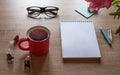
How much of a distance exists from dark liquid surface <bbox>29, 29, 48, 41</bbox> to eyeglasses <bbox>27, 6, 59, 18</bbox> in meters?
0.25

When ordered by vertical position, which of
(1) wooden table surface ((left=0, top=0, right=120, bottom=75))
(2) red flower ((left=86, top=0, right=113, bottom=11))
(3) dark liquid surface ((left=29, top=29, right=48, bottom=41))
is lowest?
(1) wooden table surface ((left=0, top=0, right=120, bottom=75))

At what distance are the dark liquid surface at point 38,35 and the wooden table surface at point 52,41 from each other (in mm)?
92

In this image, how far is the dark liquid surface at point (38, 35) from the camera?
94 cm

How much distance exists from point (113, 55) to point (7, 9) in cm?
62

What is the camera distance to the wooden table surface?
3.06 ft

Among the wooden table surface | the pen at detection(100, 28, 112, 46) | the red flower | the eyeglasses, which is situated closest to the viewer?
the red flower

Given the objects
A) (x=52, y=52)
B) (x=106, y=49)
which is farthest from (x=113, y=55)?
(x=52, y=52)

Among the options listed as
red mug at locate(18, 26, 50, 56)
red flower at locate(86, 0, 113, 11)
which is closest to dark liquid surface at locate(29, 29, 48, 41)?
red mug at locate(18, 26, 50, 56)

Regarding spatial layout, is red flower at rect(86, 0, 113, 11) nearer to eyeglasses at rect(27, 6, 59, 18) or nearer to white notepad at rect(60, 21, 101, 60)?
white notepad at rect(60, 21, 101, 60)

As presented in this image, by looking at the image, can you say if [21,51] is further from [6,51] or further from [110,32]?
[110,32]

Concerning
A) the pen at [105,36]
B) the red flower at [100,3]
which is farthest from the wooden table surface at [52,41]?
the red flower at [100,3]

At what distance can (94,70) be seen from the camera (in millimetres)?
942

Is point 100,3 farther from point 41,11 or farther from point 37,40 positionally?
point 41,11

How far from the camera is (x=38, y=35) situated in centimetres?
95
